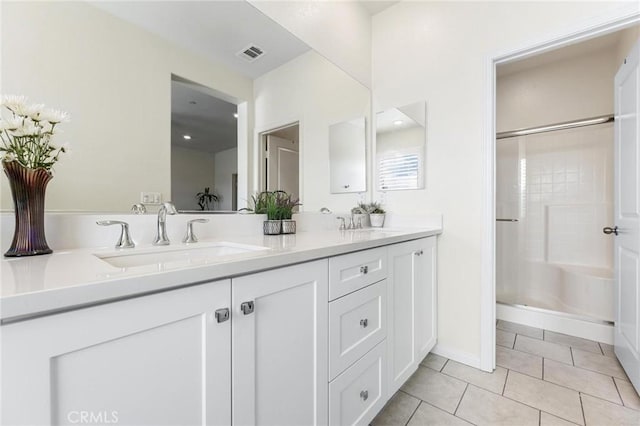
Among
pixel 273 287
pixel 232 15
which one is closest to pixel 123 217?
pixel 273 287

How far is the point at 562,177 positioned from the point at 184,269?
3.66 metres

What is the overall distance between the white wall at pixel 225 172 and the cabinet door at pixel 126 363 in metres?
0.74

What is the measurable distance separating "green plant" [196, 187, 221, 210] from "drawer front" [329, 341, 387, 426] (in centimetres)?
89

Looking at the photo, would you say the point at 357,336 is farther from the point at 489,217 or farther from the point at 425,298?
the point at 489,217

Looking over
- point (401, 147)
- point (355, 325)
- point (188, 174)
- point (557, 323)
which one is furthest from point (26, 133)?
point (557, 323)

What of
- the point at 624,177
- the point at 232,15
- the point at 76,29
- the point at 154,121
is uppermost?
the point at 232,15

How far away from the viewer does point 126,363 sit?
0.52 m

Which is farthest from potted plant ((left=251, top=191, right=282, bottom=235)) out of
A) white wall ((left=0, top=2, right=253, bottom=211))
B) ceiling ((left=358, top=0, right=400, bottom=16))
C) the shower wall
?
the shower wall

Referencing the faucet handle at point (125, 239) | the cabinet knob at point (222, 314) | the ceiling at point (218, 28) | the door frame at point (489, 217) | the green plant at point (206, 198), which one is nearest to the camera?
the cabinet knob at point (222, 314)

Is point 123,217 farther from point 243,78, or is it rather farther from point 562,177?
point 562,177

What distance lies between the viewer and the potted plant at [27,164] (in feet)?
2.43

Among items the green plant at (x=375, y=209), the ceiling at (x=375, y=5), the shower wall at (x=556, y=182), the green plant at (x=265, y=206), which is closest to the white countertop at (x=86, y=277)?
the green plant at (x=265, y=206)

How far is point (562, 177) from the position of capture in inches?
114

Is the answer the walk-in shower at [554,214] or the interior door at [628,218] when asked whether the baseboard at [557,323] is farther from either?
the interior door at [628,218]
